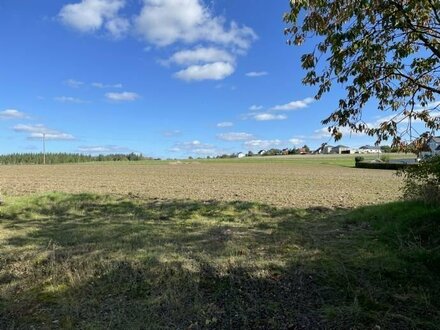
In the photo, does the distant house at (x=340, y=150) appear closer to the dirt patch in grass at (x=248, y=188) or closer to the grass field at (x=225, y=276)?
the dirt patch in grass at (x=248, y=188)

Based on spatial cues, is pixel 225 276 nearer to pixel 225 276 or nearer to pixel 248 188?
pixel 225 276

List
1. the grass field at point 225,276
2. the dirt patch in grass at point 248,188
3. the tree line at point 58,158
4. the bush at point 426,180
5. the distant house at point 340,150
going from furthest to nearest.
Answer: the tree line at point 58,158 → the distant house at point 340,150 → the dirt patch in grass at point 248,188 → the bush at point 426,180 → the grass field at point 225,276

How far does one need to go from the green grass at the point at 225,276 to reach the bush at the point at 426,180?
2.37ft

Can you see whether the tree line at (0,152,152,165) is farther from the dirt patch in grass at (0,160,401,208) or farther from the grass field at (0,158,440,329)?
the grass field at (0,158,440,329)

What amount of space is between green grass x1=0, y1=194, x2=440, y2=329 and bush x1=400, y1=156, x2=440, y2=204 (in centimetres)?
72

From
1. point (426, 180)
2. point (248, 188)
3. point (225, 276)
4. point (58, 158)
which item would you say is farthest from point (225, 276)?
point (58, 158)

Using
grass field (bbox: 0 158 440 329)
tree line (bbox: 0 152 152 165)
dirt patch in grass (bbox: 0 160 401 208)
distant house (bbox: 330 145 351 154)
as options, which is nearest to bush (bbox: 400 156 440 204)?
grass field (bbox: 0 158 440 329)

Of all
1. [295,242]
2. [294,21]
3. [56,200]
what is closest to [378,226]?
[295,242]

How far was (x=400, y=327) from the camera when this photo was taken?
420cm

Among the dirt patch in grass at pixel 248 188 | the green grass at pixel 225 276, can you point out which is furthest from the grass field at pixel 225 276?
the dirt patch in grass at pixel 248 188

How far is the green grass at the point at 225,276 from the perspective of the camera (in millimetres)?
4445

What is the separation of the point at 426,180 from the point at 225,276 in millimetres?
6770

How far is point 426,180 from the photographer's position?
32.6ft

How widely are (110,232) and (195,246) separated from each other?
2.38 meters
